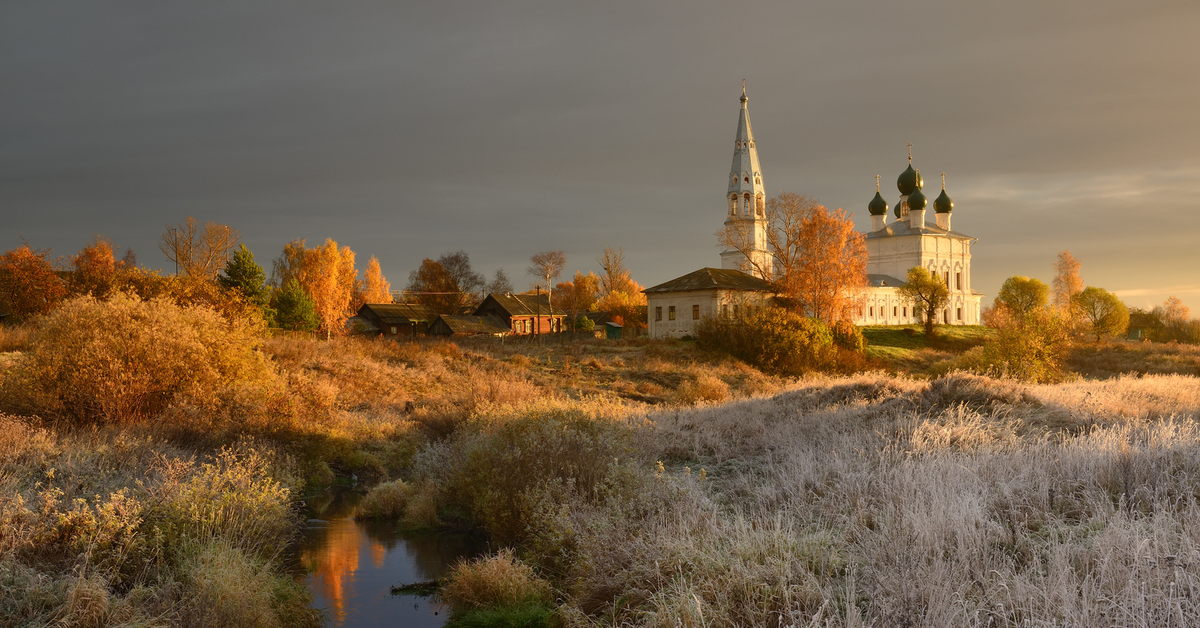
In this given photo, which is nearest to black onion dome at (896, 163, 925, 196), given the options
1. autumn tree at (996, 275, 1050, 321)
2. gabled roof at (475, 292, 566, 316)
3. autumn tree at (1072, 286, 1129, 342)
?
autumn tree at (996, 275, 1050, 321)

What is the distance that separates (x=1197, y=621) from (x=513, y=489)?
884 cm

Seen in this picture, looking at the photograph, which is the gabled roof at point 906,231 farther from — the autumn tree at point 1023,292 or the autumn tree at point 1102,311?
the autumn tree at point 1102,311

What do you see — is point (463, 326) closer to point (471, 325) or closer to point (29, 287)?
point (471, 325)

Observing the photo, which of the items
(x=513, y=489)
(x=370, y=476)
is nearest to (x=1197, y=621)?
(x=513, y=489)

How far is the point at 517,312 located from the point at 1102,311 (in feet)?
171

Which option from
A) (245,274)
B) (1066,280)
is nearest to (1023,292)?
(1066,280)

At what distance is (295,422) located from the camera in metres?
18.7

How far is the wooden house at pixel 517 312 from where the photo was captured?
66688 mm

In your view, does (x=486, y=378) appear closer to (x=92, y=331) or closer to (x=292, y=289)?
(x=92, y=331)

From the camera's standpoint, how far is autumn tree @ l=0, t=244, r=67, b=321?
35312mm

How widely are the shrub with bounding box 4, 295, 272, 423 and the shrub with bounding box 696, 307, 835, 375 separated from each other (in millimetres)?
A: 30856

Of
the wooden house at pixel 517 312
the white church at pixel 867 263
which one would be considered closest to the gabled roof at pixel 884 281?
the white church at pixel 867 263

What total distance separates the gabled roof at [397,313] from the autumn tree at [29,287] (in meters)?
27.0

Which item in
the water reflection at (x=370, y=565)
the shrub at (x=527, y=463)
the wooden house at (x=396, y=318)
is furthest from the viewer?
the wooden house at (x=396, y=318)
